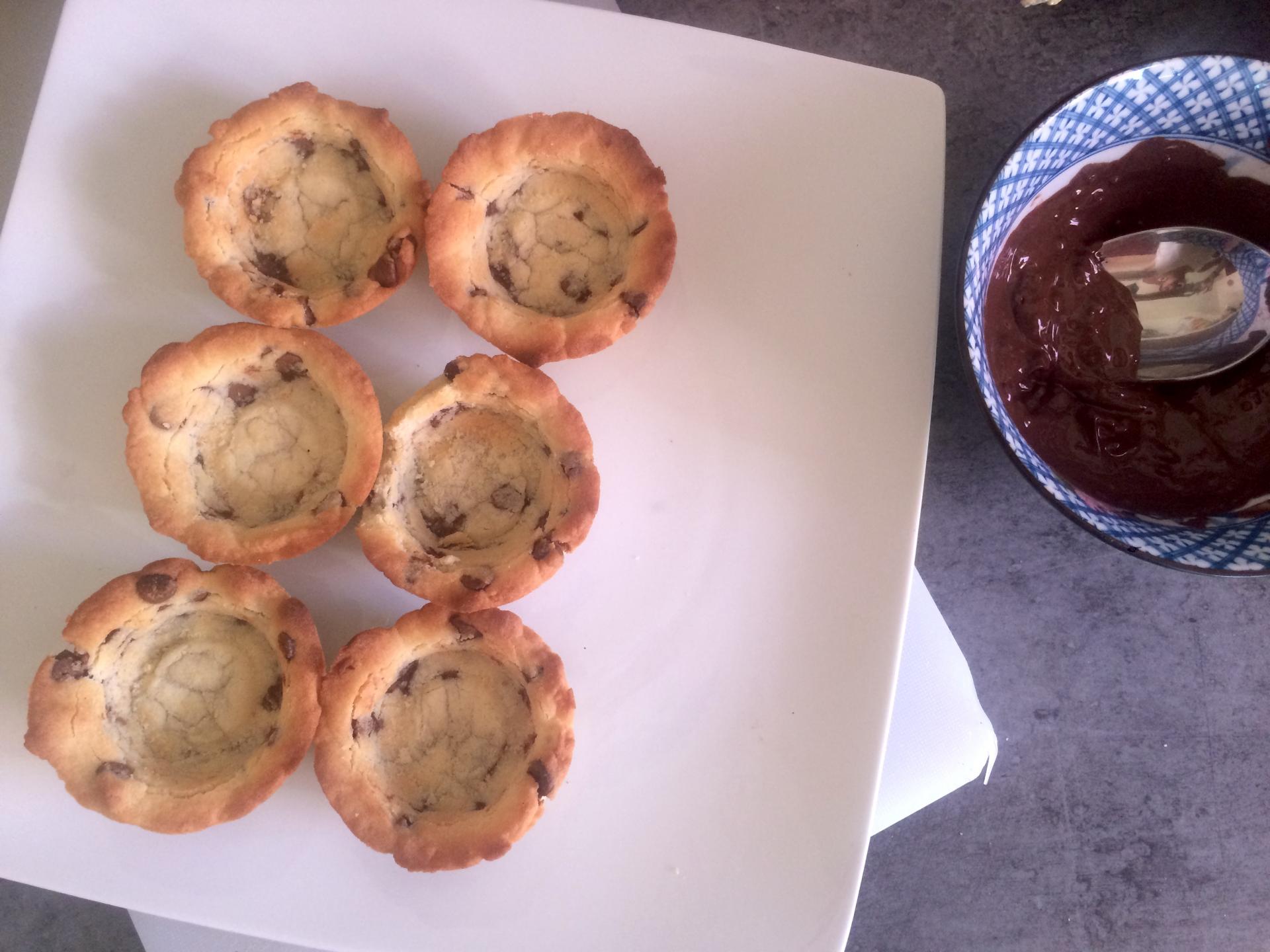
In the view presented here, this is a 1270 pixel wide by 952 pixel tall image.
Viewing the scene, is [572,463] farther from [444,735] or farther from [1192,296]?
[1192,296]

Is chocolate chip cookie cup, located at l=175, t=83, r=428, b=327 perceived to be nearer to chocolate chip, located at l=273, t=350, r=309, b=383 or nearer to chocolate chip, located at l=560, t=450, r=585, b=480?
chocolate chip, located at l=273, t=350, r=309, b=383

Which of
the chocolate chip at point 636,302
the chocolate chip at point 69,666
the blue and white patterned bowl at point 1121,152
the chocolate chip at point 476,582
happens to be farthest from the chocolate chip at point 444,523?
the blue and white patterned bowl at point 1121,152

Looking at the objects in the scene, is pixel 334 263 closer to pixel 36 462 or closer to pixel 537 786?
pixel 36 462

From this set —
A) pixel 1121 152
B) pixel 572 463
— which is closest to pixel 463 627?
pixel 572 463

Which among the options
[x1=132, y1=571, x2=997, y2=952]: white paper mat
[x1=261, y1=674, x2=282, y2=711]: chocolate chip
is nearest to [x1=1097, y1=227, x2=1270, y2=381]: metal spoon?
[x1=132, y1=571, x2=997, y2=952]: white paper mat

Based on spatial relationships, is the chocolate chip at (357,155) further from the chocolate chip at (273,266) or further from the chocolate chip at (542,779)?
the chocolate chip at (542,779)

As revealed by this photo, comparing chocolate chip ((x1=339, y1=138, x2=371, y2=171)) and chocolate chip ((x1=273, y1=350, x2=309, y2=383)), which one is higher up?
chocolate chip ((x1=339, y1=138, x2=371, y2=171))
